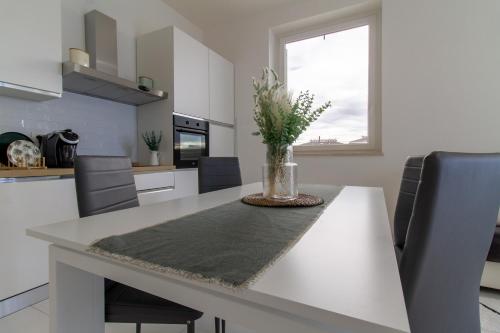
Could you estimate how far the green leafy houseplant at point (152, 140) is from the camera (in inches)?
106

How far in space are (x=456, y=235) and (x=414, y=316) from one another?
21 centimetres

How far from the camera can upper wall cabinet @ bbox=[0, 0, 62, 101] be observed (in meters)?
A: 1.64

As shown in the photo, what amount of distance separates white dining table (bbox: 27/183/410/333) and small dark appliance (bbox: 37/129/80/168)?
131cm

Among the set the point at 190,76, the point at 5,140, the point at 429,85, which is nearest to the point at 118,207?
the point at 5,140

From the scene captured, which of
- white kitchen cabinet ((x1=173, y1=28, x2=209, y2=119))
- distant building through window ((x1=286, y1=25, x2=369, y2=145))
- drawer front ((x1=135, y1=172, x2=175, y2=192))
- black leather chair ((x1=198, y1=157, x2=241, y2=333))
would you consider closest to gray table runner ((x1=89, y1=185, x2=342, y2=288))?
black leather chair ((x1=198, y1=157, x2=241, y2=333))

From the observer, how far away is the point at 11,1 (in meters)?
1.66

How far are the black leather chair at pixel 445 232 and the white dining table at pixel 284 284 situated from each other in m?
0.07

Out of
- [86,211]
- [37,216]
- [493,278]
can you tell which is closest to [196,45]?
[37,216]

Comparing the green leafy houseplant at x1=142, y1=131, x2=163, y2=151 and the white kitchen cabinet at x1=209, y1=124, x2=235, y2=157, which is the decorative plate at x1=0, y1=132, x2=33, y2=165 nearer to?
the green leafy houseplant at x1=142, y1=131, x2=163, y2=151

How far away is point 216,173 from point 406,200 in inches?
53.7

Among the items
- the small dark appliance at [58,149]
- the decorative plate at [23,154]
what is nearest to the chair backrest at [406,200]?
the small dark appliance at [58,149]

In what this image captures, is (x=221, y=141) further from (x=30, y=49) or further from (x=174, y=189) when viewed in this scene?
(x=30, y=49)

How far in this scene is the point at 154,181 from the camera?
238 cm

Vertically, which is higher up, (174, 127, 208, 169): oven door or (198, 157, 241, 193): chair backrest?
(174, 127, 208, 169): oven door
